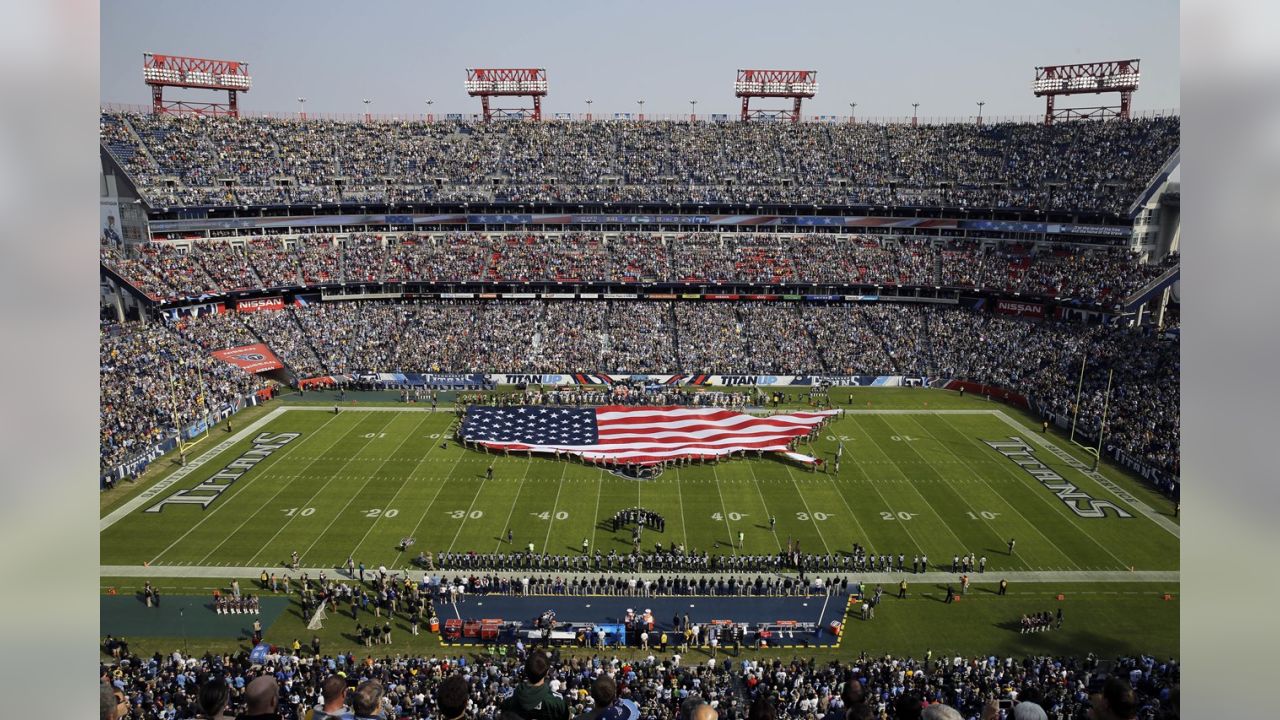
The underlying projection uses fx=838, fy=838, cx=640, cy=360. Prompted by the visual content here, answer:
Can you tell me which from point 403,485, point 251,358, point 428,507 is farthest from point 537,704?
point 251,358

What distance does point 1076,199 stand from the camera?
6469cm

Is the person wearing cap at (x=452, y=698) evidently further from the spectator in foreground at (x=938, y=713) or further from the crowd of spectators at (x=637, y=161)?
the crowd of spectators at (x=637, y=161)

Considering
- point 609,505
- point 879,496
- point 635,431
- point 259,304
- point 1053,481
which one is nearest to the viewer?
point 609,505

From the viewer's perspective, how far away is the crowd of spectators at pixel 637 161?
214 ft

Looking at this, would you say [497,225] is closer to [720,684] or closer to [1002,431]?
[1002,431]

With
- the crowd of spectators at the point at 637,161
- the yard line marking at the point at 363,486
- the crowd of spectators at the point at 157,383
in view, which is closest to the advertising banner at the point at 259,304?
the crowd of spectators at the point at 157,383

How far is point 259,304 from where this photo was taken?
204 ft

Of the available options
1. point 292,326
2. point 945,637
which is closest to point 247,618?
point 945,637

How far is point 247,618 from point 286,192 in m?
49.9

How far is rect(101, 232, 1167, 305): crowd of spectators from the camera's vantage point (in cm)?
6231

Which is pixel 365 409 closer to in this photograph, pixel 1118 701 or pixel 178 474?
pixel 178 474

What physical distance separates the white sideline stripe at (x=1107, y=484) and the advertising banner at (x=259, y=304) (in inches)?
2017

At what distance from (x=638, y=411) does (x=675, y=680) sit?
998 inches

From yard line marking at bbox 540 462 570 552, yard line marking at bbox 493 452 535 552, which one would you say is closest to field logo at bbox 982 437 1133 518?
yard line marking at bbox 540 462 570 552
